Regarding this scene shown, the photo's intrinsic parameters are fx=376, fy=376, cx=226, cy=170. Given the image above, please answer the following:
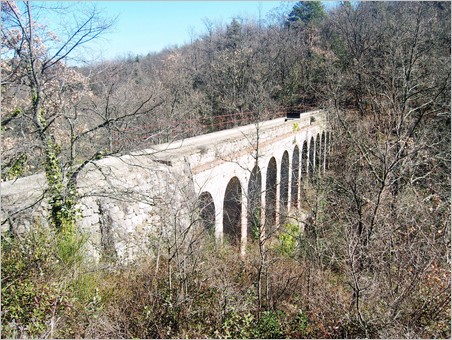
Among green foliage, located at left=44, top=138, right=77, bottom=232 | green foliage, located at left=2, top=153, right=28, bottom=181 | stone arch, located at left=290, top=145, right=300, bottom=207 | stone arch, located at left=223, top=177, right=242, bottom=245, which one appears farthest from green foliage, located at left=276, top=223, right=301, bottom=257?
stone arch, located at left=290, top=145, right=300, bottom=207

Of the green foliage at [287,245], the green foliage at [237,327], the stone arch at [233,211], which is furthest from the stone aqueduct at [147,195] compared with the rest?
the green foliage at [237,327]

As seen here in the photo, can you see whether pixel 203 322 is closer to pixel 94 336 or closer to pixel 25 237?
pixel 94 336

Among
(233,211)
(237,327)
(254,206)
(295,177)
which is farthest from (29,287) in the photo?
(295,177)

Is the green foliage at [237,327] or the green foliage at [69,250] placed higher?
the green foliage at [69,250]

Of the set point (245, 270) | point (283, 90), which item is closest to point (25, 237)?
point (245, 270)

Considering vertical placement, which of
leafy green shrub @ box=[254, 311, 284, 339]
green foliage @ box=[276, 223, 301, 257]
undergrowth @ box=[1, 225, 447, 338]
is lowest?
green foliage @ box=[276, 223, 301, 257]

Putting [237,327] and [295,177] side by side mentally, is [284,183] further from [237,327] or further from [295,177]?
[237,327]

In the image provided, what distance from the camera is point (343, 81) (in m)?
24.6

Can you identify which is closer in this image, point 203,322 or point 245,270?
point 203,322

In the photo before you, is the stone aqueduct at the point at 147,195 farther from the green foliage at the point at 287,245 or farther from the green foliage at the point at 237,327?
the green foliage at the point at 237,327

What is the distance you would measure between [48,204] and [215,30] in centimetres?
3568

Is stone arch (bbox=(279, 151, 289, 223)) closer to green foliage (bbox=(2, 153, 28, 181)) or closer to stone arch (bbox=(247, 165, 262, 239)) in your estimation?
stone arch (bbox=(247, 165, 262, 239))

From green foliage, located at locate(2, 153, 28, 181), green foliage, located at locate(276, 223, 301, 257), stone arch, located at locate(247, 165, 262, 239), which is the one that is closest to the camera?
green foliage, located at locate(2, 153, 28, 181)

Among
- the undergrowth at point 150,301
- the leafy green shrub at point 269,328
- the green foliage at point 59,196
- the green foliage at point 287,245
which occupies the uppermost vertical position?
the green foliage at point 59,196
